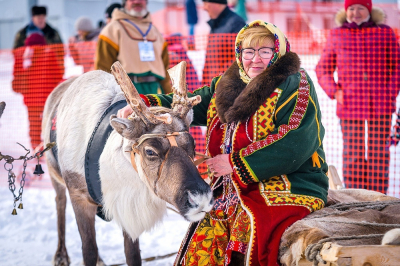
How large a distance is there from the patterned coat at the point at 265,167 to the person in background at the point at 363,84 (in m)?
2.33

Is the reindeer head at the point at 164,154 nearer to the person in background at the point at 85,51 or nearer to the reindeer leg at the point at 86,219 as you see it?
the reindeer leg at the point at 86,219

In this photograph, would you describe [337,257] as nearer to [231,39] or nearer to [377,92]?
[377,92]

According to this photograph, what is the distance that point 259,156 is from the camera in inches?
97.7

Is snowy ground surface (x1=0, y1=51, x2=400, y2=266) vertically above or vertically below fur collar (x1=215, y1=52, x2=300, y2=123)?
below

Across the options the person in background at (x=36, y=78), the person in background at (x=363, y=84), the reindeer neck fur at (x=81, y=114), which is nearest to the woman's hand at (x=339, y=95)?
the person in background at (x=363, y=84)

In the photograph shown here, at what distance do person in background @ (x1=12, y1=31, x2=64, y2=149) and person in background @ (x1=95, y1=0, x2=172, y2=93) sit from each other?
7.91 feet

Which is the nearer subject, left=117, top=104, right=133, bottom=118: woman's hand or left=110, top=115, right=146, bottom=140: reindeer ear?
left=110, top=115, right=146, bottom=140: reindeer ear

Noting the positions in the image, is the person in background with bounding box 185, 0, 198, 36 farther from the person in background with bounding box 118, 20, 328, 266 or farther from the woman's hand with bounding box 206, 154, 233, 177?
the woman's hand with bounding box 206, 154, 233, 177

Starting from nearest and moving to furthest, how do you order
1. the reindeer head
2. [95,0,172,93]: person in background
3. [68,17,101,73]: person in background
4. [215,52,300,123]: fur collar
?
the reindeer head
[215,52,300,123]: fur collar
[95,0,172,93]: person in background
[68,17,101,73]: person in background

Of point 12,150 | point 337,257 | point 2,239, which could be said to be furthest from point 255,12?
Result: point 337,257

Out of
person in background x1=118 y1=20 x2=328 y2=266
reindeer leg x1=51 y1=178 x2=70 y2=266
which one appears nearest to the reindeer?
person in background x1=118 y1=20 x2=328 y2=266

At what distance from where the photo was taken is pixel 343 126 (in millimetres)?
4914

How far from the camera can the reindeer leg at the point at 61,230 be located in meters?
3.81

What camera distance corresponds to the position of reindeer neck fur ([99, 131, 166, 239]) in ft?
8.63
